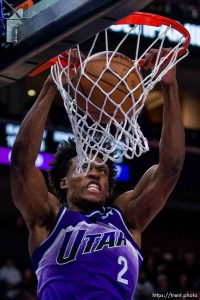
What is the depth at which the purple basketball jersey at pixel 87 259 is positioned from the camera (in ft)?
12.4

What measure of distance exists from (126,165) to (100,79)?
23.9 feet

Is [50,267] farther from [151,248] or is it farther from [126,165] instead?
[151,248]

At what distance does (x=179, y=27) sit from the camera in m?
3.93

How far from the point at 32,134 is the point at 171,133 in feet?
2.36

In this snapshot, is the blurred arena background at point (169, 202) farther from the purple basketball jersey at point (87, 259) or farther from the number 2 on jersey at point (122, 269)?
the number 2 on jersey at point (122, 269)

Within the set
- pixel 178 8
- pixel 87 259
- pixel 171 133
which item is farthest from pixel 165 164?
pixel 178 8

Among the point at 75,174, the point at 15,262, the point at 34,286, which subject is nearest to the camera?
the point at 75,174

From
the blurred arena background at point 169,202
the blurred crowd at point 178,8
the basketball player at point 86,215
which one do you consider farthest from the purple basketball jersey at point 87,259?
the blurred crowd at point 178,8

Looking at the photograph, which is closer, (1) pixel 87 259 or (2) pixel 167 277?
(1) pixel 87 259

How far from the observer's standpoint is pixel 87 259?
12.6 feet

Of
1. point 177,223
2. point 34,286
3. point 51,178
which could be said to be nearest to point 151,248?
point 177,223

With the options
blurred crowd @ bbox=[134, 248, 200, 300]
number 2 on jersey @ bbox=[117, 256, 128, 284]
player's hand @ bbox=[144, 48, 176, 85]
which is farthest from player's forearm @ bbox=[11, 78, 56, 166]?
blurred crowd @ bbox=[134, 248, 200, 300]

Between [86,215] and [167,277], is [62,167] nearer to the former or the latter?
[86,215]

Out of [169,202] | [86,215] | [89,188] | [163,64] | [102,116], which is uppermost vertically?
[163,64]
